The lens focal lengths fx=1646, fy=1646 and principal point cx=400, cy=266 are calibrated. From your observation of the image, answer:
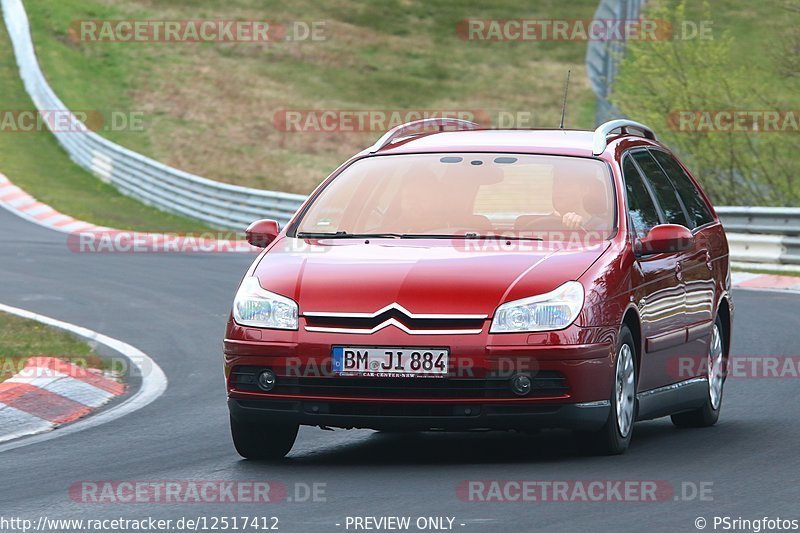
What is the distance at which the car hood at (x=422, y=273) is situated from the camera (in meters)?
7.57

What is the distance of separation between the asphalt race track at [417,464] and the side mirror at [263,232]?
1107 millimetres

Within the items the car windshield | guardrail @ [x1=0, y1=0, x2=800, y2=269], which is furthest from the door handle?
guardrail @ [x1=0, y1=0, x2=800, y2=269]

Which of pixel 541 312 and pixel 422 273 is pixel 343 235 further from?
pixel 541 312

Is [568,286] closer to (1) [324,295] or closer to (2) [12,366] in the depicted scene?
(1) [324,295]

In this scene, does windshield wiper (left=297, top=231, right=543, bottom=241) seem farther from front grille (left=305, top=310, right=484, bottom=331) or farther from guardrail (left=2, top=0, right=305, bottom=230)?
guardrail (left=2, top=0, right=305, bottom=230)

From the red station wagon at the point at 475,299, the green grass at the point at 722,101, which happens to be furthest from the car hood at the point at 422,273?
the green grass at the point at 722,101

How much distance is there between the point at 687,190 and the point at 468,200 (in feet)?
6.46

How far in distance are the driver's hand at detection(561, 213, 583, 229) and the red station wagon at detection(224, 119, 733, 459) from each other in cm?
1

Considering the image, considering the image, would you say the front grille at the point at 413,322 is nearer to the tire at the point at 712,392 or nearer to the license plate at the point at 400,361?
the license plate at the point at 400,361

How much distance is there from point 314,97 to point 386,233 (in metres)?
43.1

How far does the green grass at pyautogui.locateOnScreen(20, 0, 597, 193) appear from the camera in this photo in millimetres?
42938

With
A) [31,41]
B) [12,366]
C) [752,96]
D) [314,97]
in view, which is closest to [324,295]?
[12,366]

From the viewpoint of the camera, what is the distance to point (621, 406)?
26.5 ft

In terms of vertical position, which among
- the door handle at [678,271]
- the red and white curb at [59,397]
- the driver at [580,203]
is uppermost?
the driver at [580,203]
